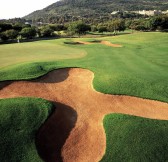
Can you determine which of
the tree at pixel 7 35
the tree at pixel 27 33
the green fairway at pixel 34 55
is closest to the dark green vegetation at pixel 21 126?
the green fairway at pixel 34 55

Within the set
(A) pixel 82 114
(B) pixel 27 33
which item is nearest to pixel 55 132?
(A) pixel 82 114

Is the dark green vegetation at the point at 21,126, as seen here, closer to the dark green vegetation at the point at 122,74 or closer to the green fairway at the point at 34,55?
the dark green vegetation at the point at 122,74

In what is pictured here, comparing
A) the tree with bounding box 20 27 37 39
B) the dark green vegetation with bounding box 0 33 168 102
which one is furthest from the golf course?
the tree with bounding box 20 27 37 39

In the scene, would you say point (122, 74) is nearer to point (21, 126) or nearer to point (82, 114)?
point (82, 114)

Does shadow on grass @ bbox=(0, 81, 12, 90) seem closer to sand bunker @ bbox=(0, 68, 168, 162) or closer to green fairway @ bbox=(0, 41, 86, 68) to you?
sand bunker @ bbox=(0, 68, 168, 162)

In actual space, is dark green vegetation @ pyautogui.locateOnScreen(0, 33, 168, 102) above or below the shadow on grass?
below

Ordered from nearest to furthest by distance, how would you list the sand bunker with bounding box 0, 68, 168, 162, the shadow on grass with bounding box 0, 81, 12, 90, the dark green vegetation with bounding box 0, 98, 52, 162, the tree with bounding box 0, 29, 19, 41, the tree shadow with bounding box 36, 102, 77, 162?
the dark green vegetation with bounding box 0, 98, 52, 162, the tree shadow with bounding box 36, 102, 77, 162, the sand bunker with bounding box 0, 68, 168, 162, the shadow on grass with bounding box 0, 81, 12, 90, the tree with bounding box 0, 29, 19, 41

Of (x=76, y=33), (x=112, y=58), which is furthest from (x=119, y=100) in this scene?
(x=76, y=33)
